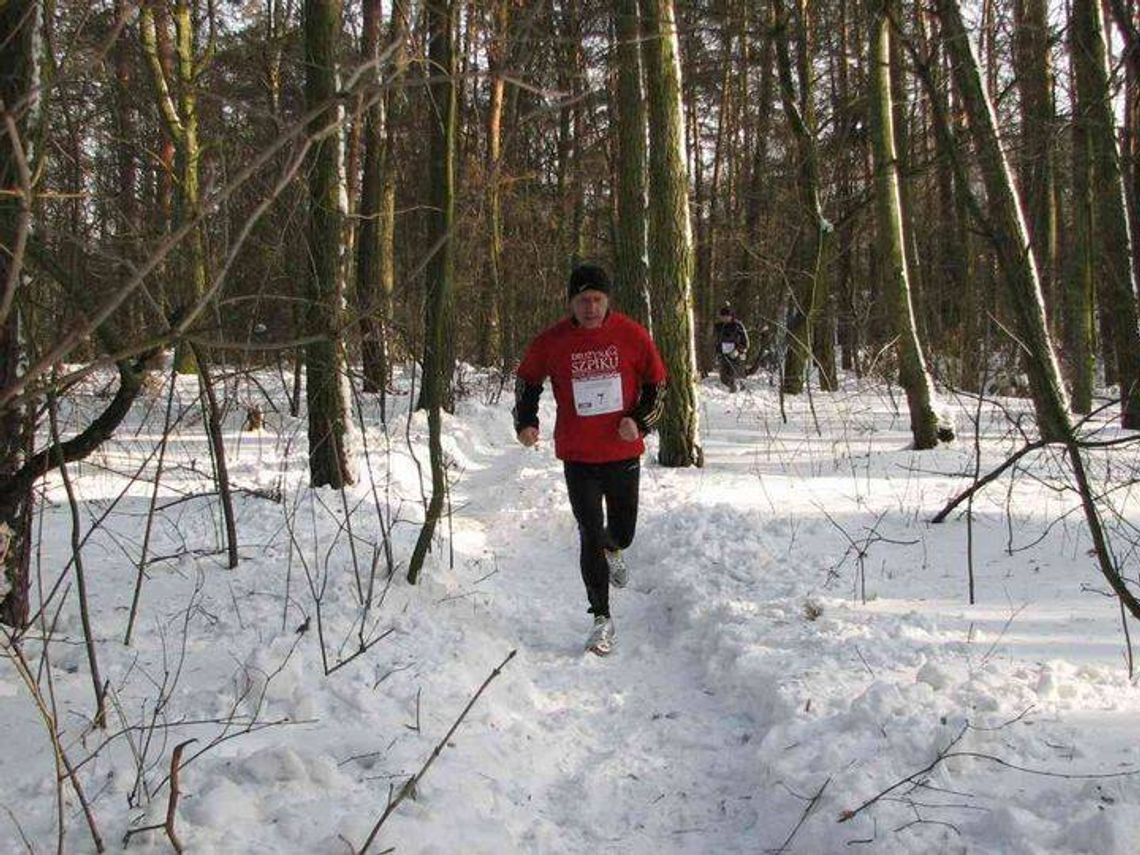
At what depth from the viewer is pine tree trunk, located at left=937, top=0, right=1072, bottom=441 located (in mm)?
2855

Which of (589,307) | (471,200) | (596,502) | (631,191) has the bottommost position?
(596,502)

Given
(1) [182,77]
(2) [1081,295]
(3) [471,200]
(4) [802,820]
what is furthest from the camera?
(2) [1081,295]

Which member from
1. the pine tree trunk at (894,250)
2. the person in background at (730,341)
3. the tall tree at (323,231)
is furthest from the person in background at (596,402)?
the person in background at (730,341)

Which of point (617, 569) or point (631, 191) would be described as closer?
point (617, 569)

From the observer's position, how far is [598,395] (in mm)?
4492

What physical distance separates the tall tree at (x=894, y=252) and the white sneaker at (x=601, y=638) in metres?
5.50

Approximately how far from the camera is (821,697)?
342 cm

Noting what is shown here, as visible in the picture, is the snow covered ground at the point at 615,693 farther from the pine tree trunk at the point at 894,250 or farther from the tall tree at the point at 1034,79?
the tall tree at the point at 1034,79

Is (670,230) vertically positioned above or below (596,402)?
above

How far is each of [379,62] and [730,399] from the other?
15246 mm

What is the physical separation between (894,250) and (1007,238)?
14.4 feet

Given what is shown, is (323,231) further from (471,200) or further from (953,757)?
(953,757)

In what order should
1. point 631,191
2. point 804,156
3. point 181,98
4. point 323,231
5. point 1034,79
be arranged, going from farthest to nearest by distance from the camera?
point 804,156
point 1034,79
point 181,98
point 631,191
point 323,231

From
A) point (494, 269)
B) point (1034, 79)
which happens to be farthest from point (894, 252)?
point (494, 269)
